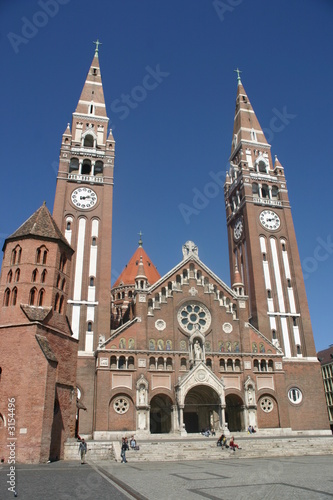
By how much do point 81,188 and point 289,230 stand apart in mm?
26041

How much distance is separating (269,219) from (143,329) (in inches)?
889

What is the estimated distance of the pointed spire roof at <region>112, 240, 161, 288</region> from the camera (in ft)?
207

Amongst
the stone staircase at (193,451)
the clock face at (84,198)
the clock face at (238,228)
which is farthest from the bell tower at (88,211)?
the clock face at (238,228)

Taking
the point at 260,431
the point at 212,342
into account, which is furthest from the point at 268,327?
the point at 260,431

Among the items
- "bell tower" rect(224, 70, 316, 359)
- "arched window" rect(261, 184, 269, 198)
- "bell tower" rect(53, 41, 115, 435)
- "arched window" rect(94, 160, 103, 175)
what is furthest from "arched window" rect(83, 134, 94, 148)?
"arched window" rect(261, 184, 269, 198)

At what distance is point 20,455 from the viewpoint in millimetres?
21688

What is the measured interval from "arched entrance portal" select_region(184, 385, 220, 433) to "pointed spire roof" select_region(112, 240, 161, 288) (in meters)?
24.4

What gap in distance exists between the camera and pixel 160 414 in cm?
3984

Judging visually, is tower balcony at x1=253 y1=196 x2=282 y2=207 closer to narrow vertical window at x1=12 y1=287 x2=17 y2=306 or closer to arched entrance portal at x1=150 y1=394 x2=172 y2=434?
arched entrance portal at x1=150 y1=394 x2=172 y2=434

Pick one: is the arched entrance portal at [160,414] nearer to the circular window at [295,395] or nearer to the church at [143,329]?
the church at [143,329]

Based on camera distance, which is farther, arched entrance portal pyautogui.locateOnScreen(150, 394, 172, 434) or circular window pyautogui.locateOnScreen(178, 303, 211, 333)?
circular window pyautogui.locateOnScreen(178, 303, 211, 333)

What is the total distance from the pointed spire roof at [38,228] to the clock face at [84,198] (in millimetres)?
14180

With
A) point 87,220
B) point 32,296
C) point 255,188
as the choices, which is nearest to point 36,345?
point 32,296

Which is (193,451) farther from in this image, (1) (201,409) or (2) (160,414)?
(2) (160,414)
